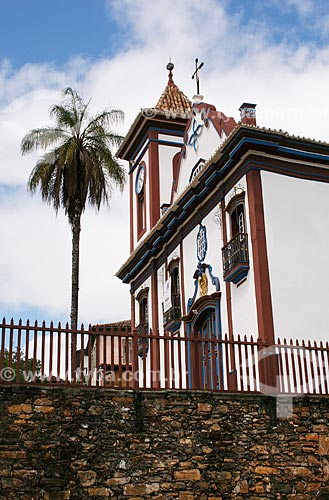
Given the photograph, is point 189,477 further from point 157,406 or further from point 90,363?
point 90,363

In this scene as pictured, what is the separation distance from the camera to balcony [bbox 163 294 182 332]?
20.8m

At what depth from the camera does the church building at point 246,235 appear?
53.7 feet

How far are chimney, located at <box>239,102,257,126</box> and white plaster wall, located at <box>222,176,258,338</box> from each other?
132cm

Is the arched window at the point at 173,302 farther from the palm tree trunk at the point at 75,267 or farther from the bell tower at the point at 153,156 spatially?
the palm tree trunk at the point at 75,267

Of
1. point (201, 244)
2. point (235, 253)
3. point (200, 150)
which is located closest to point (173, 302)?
point (201, 244)

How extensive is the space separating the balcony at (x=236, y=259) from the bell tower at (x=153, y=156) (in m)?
6.34

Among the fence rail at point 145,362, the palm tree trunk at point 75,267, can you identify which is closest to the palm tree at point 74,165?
the palm tree trunk at point 75,267

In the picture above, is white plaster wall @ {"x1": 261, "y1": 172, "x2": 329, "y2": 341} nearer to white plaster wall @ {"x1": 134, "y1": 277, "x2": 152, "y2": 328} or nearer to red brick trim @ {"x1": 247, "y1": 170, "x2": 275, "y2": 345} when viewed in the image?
red brick trim @ {"x1": 247, "y1": 170, "x2": 275, "y2": 345}

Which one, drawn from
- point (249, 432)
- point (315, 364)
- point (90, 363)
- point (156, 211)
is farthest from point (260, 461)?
point (156, 211)

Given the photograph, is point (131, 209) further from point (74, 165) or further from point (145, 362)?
point (145, 362)

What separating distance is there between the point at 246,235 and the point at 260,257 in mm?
792

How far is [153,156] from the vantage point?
82.2 feet

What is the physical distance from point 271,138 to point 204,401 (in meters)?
6.94

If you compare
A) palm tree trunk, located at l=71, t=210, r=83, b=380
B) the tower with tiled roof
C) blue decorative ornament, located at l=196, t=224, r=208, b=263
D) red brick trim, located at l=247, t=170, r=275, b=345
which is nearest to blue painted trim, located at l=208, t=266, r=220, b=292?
blue decorative ornament, located at l=196, t=224, r=208, b=263
